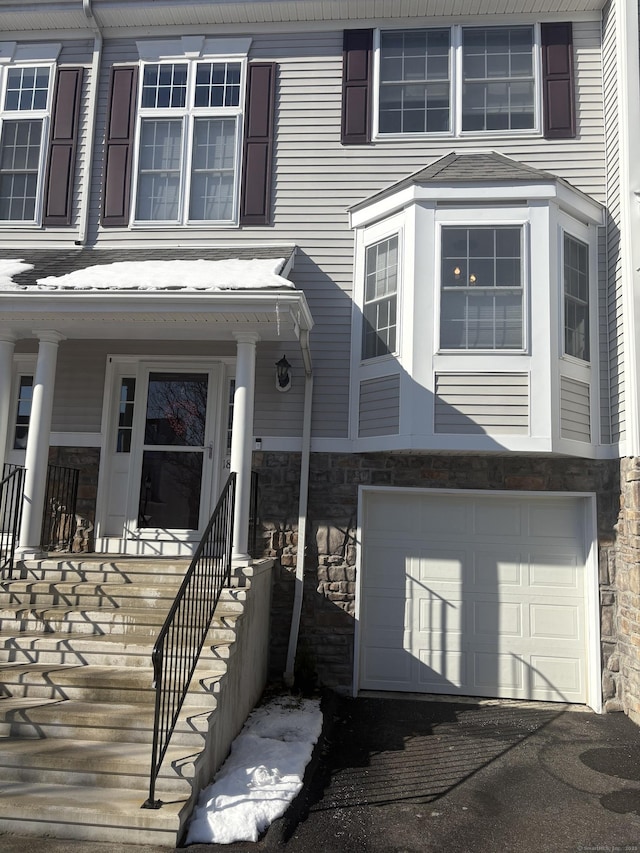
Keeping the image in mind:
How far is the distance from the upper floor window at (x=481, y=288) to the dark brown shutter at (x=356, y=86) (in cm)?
193

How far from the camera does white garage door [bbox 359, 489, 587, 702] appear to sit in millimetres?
6914

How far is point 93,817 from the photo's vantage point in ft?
12.0

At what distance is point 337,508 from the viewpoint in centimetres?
725

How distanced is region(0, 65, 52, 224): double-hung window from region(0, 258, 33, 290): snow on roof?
1103mm

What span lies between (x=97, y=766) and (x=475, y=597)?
4.25 m

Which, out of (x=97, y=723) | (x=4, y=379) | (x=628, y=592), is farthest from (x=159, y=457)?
(x=628, y=592)

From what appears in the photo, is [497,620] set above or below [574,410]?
below

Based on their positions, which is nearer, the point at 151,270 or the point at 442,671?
the point at 151,270

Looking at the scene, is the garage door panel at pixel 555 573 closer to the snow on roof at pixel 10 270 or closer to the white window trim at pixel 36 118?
the snow on roof at pixel 10 270

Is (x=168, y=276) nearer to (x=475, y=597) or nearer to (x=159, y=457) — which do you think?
(x=159, y=457)

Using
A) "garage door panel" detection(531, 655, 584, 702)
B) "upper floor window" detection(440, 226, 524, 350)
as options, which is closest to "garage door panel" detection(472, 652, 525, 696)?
"garage door panel" detection(531, 655, 584, 702)

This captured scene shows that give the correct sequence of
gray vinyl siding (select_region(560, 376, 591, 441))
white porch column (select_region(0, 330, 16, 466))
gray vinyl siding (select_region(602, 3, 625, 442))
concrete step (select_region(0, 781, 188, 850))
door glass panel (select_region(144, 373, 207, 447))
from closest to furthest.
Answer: concrete step (select_region(0, 781, 188, 850)) → white porch column (select_region(0, 330, 16, 466)) → gray vinyl siding (select_region(560, 376, 591, 441)) → gray vinyl siding (select_region(602, 3, 625, 442)) → door glass panel (select_region(144, 373, 207, 447))

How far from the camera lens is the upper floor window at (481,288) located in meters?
6.73

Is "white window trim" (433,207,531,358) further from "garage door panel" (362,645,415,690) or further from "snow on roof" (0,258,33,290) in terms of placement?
"snow on roof" (0,258,33,290)
